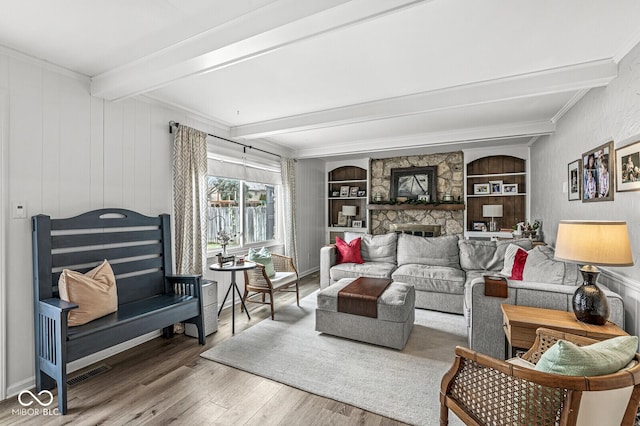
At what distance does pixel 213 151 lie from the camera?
4.11 metres

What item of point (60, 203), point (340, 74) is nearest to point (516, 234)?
point (340, 74)

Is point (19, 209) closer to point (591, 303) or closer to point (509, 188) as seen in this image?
point (591, 303)

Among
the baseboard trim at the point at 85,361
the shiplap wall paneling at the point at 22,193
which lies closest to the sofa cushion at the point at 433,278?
the baseboard trim at the point at 85,361

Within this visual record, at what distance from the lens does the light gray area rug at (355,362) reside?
217 cm

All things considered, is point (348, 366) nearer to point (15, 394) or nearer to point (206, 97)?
point (15, 394)

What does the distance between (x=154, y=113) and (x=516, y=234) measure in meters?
5.36

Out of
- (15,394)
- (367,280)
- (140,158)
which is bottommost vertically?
(15,394)

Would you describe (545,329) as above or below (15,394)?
above

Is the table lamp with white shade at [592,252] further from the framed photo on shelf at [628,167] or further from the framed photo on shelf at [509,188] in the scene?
Result: the framed photo on shelf at [509,188]

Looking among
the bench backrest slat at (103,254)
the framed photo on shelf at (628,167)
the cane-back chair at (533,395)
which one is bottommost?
the cane-back chair at (533,395)

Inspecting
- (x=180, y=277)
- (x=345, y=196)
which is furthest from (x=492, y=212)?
(x=180, y=277)

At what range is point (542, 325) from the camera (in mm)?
2018

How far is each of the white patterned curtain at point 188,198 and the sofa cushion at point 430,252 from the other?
9.55 ft

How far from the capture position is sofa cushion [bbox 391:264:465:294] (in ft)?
12.8
